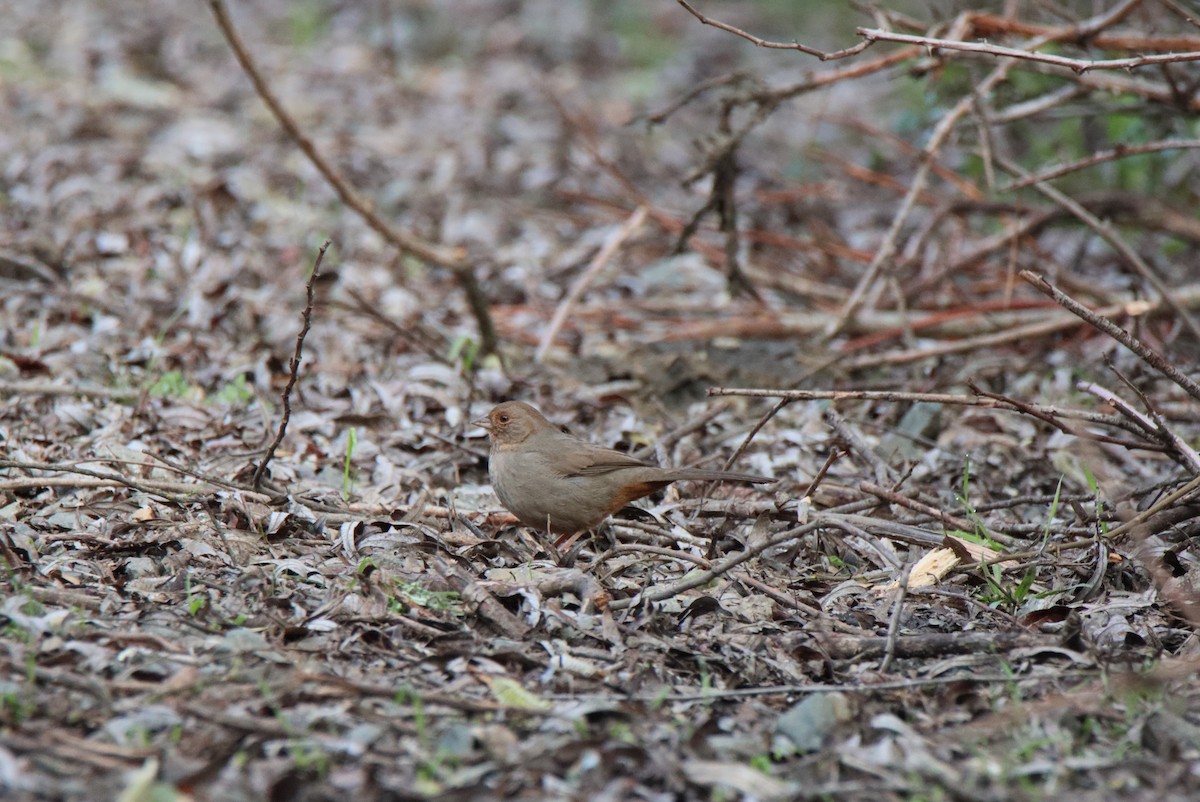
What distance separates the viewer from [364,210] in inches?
233

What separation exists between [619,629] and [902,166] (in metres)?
6.97

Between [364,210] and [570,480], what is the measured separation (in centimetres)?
213

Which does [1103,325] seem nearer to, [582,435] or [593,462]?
[593,462]

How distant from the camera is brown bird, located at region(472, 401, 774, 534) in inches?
176

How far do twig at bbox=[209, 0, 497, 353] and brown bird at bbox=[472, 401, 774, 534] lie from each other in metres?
1.55

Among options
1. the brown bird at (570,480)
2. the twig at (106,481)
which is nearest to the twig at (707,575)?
the brown bird at (570,480)

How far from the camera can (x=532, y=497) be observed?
4.46 metres

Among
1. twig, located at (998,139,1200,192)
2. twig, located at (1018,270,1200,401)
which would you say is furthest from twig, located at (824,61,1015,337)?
twig, located at (1018,270,1200,401)

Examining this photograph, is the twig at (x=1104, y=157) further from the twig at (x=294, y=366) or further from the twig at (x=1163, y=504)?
the twig at (x=294, y=366)

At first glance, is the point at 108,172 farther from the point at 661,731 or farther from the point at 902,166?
the point at 661,731

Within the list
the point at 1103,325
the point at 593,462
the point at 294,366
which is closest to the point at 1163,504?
the point at 1103,325

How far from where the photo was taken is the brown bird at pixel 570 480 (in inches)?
176

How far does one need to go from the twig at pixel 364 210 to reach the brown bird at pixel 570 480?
1.55 m

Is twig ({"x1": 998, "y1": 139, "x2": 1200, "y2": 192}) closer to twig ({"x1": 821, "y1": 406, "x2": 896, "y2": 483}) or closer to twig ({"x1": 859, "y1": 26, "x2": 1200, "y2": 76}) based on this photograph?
twig ({"x1": 821, "y1": 406, "x2": 896, "y2": 483})
